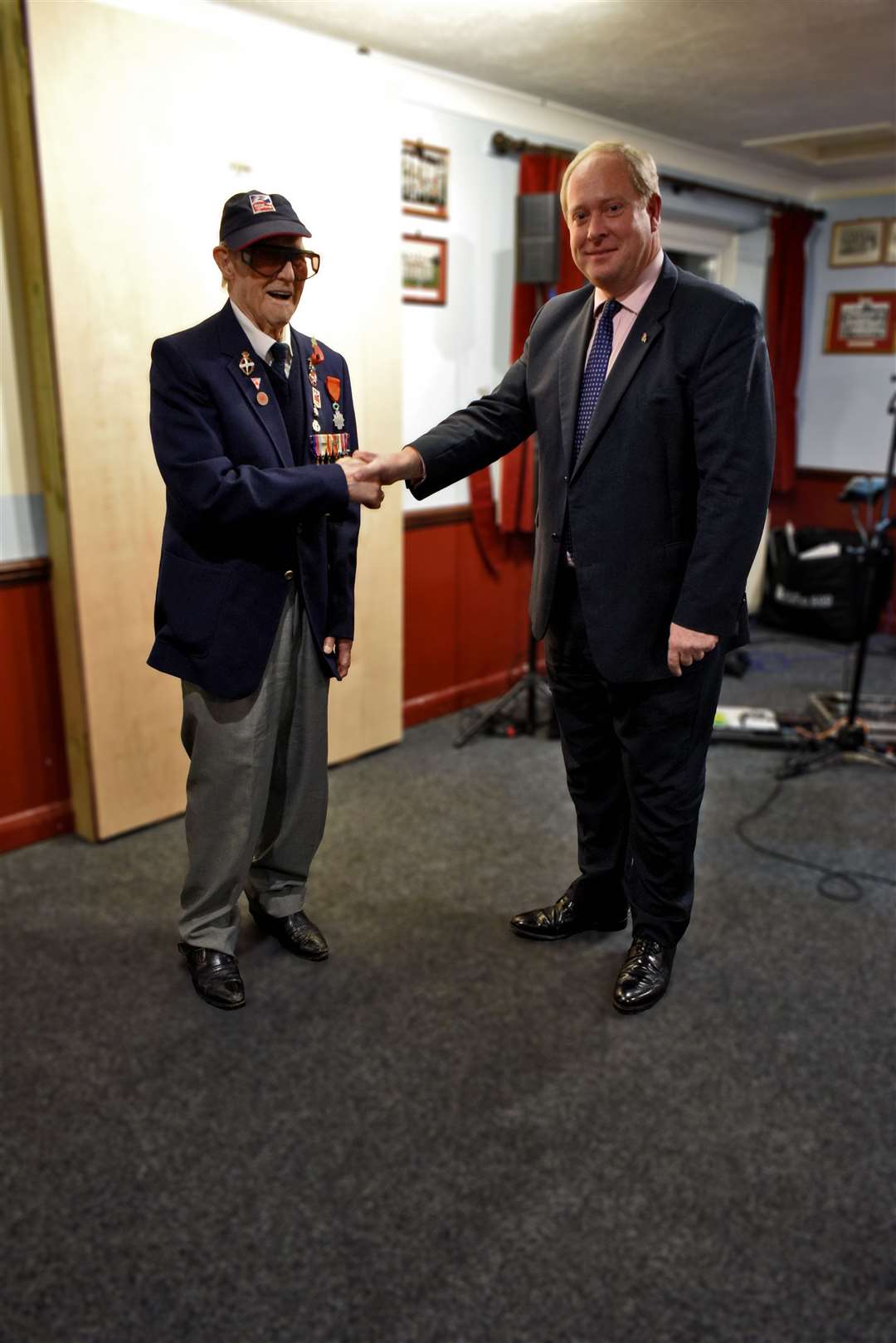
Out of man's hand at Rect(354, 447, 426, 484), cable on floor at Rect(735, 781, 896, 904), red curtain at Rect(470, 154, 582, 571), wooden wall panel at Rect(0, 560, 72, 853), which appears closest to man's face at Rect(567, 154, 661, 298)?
man's hand at Rect(354, 447, 426, 484)

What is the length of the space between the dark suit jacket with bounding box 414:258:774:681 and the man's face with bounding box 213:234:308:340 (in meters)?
0.17

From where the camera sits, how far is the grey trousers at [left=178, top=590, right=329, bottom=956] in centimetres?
87

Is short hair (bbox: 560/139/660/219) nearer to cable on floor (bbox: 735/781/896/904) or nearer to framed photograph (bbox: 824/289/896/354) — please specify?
framed photograph (bbox: 824/289/896/354)

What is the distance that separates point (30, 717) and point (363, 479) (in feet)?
11.1

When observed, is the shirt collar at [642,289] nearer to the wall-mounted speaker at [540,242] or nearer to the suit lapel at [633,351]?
the suit lapel at [633,351]

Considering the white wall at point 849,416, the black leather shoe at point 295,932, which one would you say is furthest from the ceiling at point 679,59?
the white wall at point 849,416

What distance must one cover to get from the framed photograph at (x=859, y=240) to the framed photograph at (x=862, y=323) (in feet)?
0.45

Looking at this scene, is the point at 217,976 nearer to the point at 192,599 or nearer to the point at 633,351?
the point at 192,599

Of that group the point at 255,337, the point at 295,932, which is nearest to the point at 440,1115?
the point at 295,932

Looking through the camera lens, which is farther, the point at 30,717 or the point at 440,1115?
the point at 30,717

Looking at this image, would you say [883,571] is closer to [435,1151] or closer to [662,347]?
[435,1151]

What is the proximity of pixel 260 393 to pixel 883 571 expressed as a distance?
284 inches

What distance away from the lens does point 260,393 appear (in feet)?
2.48

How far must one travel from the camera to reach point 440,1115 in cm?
271
